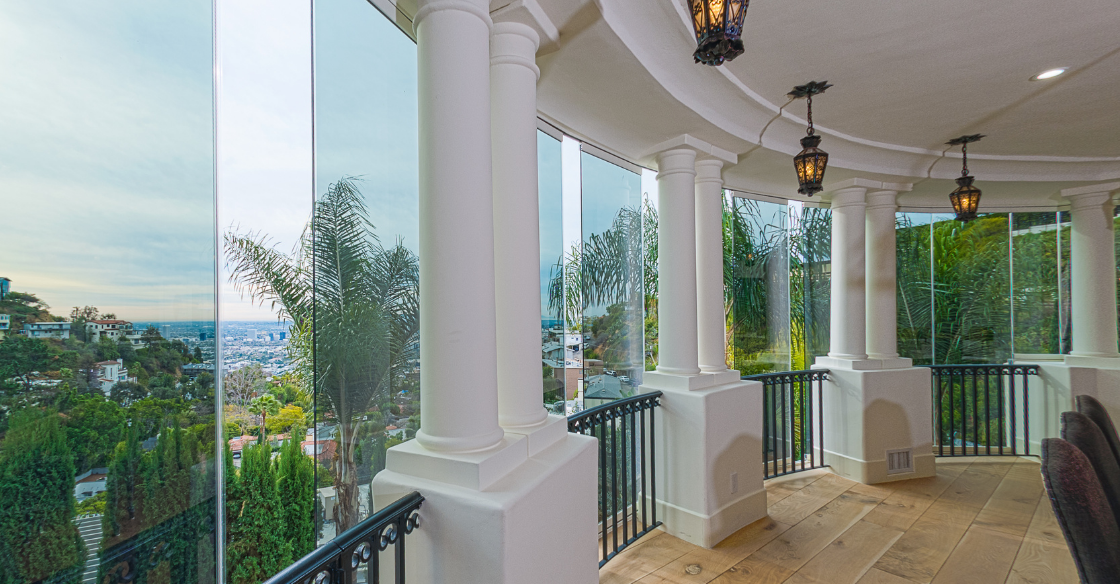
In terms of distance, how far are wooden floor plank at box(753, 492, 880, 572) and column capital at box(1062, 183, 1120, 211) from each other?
3.96 metres

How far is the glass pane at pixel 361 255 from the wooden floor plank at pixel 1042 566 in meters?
3.57

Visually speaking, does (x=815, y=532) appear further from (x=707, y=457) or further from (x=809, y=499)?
(x=707, y=457)

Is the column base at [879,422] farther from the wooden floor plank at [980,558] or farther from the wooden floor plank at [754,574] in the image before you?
the wooden floor plank at [754,574]

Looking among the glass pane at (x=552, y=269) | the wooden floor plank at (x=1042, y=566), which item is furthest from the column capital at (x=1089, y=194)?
the glass pane at (x=552, y=269)

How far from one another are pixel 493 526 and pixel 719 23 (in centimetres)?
154

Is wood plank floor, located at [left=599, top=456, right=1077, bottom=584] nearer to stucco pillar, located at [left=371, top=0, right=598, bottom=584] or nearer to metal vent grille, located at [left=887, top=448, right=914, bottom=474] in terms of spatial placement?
metal vent grille, located at [left=887, top=448, right=914, bottom=474]

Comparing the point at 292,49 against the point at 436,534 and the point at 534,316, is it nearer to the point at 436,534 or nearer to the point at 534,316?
the point at 534,316

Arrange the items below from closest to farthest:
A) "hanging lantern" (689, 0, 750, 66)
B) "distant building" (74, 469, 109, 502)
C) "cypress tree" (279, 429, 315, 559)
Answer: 1. "distant building" (74, 469, 109, 502)
2. "hanging lantern" (689, 0, 750, 66)
3. "cypress tree" (279, 429, 315, 559)

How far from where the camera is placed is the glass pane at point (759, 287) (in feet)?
16.5

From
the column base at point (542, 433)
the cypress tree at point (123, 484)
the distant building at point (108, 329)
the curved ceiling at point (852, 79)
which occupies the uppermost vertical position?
the curved ceiling at point (852, 79)

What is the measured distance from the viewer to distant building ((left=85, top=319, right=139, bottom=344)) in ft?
3.78

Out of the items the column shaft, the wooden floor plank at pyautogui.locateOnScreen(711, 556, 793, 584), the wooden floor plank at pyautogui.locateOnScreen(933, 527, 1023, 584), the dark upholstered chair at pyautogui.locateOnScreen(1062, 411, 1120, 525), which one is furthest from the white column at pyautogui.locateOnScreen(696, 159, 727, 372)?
the column shaft

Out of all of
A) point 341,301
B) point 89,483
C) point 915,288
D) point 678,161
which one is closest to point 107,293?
point 89,483

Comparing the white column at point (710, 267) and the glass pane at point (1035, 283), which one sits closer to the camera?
the white column at point (710, 267)
